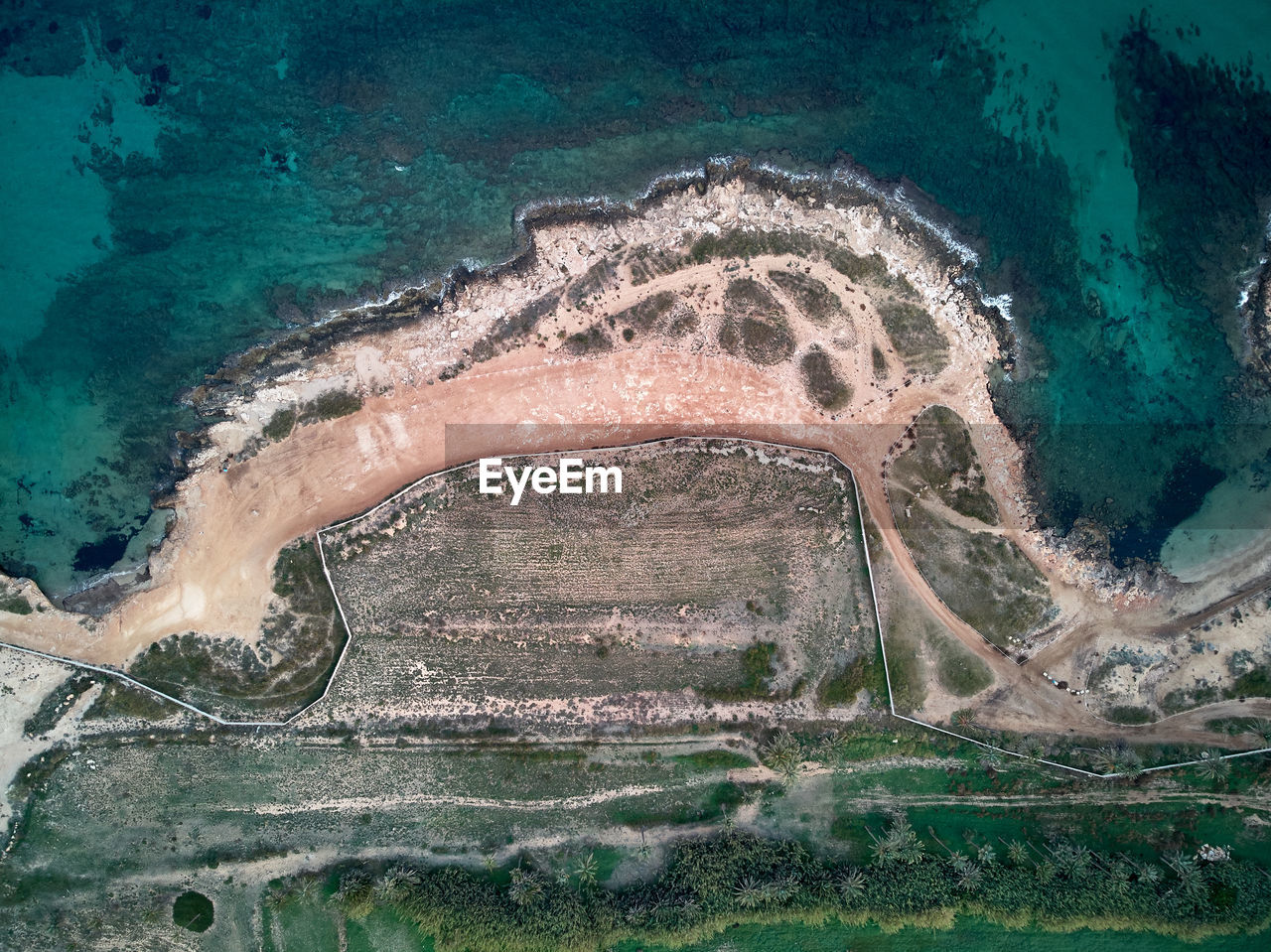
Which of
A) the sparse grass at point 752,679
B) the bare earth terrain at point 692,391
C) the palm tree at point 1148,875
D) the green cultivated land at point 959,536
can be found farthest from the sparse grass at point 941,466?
the palm tree at point 1148,875

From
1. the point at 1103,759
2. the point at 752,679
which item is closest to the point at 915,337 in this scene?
the point at 752,679

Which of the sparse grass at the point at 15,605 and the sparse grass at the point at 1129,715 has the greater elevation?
the sparse grass at the point at 15,605

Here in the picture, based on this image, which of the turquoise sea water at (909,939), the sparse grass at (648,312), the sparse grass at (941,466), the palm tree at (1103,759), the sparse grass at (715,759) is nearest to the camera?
the turquoise sea water at (909,939)

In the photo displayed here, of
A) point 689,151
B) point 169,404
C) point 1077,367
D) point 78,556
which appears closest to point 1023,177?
point 1077,367

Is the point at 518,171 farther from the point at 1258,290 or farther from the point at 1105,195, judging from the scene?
the point at 1258,290

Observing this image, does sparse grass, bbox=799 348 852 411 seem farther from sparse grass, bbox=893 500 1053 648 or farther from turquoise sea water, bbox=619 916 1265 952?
turquoise sea water, bbox=619 916 1265 952

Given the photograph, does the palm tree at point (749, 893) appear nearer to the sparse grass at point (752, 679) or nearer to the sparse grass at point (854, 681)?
the sparse grass at point (752, 679)
